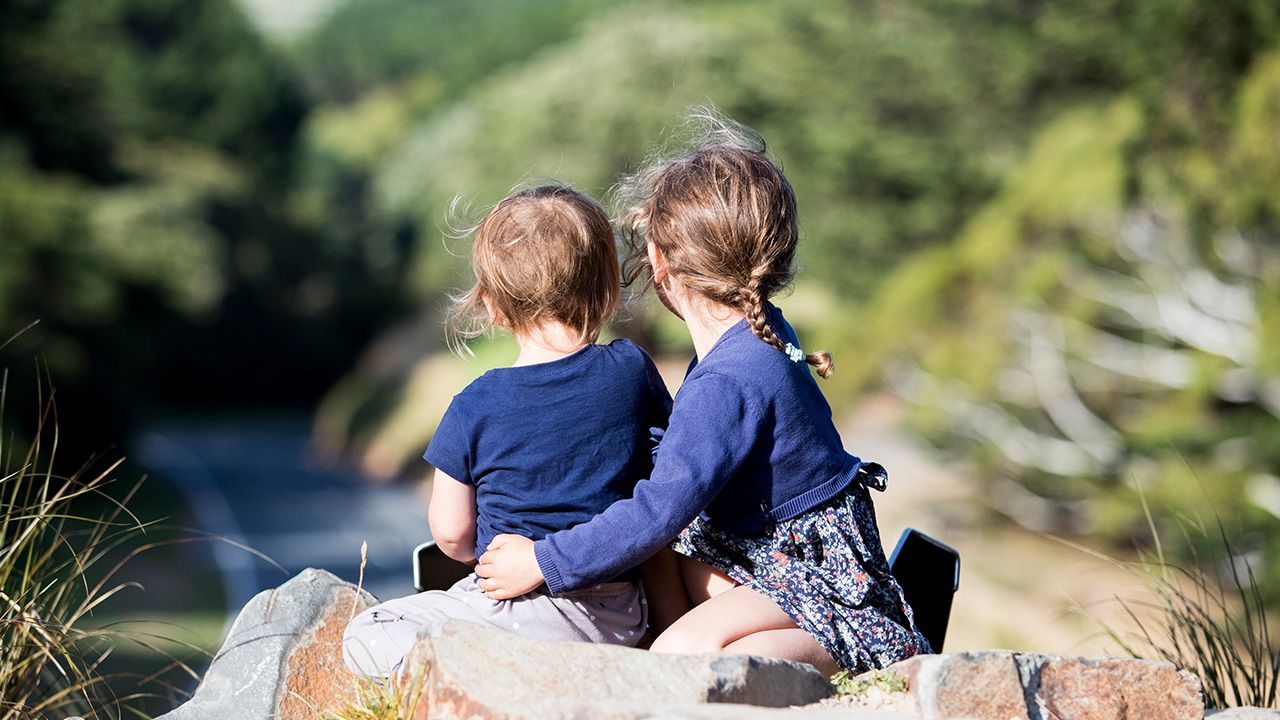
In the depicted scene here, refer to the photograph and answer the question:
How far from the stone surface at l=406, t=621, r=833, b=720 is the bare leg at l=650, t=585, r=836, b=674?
18cm

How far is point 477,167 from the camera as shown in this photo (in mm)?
31547

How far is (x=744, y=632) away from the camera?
2.66 metres

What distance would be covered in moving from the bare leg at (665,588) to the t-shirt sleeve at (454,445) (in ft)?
1.65

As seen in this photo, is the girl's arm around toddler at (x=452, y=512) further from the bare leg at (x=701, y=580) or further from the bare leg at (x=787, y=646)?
the bare leg at (x=787, y=646)

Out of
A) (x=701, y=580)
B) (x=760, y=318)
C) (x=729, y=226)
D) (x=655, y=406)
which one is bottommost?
(x=701, y=580)

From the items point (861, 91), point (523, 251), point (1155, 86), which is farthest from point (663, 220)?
point (861, 91)

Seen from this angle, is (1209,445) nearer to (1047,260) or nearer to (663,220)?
(1047,260)

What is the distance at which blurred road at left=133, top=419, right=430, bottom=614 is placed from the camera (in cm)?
2108

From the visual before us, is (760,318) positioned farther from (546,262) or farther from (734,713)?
(734,713)

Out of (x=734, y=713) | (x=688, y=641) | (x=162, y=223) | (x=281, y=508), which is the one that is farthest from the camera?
(x=162, y=223)

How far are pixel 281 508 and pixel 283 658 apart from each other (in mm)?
26240

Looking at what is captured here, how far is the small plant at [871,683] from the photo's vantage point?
2.56m

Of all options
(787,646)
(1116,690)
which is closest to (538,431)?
(787,646)

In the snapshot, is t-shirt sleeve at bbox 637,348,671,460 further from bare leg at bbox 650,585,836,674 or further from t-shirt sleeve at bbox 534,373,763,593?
bare leg at bbox 650,585,836,674
